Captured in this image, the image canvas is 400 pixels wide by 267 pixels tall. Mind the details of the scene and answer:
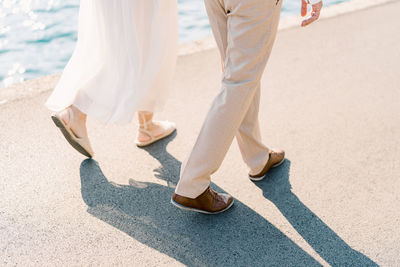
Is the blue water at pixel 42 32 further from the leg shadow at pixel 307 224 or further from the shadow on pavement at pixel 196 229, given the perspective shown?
the leg shadow at pixel 307 224

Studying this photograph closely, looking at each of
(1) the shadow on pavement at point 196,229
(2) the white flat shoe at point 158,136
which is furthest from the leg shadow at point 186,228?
(2) the white flat shoe at point 158,136

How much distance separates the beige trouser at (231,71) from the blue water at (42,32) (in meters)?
3.27

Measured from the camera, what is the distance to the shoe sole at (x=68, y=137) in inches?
100

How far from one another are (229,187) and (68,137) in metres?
1.03

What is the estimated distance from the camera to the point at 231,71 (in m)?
2.04

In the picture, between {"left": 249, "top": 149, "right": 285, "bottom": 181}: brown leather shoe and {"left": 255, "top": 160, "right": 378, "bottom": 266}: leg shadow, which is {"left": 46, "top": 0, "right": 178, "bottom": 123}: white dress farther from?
{"left": 255, "top": 160, "right": 378, "bottom": 266}: leg shadow

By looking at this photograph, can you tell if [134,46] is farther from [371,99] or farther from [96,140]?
[371,99]

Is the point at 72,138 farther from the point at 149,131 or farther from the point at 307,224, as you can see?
the point at 307,224

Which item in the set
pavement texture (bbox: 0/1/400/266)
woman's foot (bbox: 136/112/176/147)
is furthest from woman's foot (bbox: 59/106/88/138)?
woman's foot (bbox: 136/112/176/147)

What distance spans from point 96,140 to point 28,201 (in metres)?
0.69

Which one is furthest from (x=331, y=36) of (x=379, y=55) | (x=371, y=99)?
(x=371, y=99)

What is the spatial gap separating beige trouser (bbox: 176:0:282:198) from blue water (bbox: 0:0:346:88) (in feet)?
10.7

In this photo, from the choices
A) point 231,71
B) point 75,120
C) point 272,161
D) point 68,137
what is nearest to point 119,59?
point 75,120

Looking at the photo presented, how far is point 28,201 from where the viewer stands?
99.6 inches
